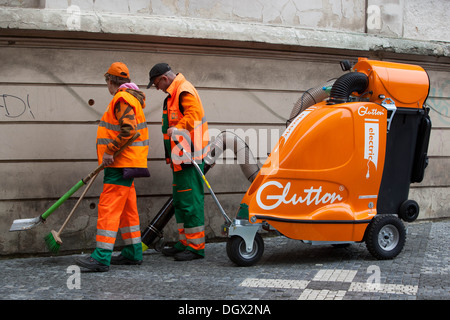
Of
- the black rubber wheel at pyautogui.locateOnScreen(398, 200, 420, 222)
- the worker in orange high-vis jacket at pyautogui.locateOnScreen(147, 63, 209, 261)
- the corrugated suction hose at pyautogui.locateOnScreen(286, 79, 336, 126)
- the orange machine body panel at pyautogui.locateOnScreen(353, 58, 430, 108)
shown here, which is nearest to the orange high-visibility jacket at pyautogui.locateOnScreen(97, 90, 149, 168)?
the worker in orange high-vis jacket at pyautogui.locateOnScreen(147, 63, 209, 261)

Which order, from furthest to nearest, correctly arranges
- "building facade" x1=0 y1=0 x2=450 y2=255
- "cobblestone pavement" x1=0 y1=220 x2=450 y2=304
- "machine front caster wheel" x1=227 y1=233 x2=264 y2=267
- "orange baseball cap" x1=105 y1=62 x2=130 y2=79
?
"building facade" x1=0 y1=0 x2=450 y2=255 → "orange baseball cap" x1=105 y1=62 x2=130 y2=79 → "machine front caster wheel" x1=227 y1=233 x2=264 y2=267 → "cobblestone pavement" x1=0 y1=220 x2=450 y2=304

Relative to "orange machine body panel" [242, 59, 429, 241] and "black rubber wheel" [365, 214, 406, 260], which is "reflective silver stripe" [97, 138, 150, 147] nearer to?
"orange machine body panel" [242, 59, 429, 241]

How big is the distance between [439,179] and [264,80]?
284 centimetres

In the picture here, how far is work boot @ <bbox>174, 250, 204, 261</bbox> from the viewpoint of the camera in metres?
5.48

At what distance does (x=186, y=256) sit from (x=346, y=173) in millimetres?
1693

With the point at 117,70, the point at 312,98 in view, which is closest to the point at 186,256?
the point at 117,70

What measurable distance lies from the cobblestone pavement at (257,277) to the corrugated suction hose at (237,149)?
2.82 ft

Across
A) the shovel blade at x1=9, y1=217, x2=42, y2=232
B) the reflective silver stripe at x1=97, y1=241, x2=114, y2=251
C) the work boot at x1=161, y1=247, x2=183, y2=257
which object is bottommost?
the work boot at x1=161, y1=247, x2=183, y2=257

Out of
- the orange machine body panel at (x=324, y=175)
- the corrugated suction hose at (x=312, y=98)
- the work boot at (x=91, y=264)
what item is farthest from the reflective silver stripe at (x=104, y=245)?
the corrugated suction hose at (x=312, y=98)

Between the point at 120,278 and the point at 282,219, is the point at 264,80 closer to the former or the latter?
the point at 282,219

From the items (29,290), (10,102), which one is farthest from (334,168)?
(10,102)

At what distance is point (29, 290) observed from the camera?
4410 millimetres

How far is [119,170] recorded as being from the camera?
5.14 metres

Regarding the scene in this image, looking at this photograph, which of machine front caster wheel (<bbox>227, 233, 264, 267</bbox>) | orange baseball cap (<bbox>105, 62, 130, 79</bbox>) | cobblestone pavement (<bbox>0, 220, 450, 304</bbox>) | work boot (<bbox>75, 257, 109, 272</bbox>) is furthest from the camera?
orange baseball cap (<bbox>105, 62, 130, 79</bbox>)
